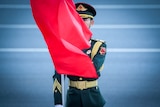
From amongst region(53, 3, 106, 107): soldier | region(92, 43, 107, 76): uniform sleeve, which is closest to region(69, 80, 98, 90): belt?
region(53, 3, 106, 107): soldier

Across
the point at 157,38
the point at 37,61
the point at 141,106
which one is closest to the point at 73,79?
the point at 141,106

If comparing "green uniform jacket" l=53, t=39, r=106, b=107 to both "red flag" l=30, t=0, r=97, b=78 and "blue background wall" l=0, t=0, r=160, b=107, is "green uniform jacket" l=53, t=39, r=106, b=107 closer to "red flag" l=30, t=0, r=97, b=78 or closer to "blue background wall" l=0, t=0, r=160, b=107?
"red flag" l=30, t=0, r=97, b=78

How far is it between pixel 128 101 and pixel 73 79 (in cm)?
303

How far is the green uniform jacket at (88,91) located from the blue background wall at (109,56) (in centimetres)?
268

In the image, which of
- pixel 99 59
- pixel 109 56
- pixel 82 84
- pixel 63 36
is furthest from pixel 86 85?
pixel 109 56

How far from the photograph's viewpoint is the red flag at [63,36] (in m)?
4.48

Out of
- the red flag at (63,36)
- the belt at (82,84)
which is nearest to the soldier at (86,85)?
the belt at (82,84)

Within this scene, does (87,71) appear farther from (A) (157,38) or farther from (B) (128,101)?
(A) (157,38)

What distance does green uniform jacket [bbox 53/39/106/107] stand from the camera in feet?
16.1

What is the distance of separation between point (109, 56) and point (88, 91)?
5.22 meters

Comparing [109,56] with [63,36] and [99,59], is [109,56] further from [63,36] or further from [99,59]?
[63,36]

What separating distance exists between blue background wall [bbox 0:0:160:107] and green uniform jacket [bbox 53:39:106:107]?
2.68 metres

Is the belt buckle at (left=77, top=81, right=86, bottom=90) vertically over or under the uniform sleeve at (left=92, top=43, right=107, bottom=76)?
under

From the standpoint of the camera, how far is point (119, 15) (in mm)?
12438
